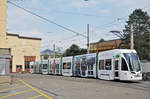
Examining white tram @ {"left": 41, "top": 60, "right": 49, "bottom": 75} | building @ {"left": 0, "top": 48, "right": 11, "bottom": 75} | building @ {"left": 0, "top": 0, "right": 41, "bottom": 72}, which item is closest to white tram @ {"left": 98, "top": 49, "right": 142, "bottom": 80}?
building @ {"left": 0, "top": 48, "right": 11, "bottom": 75}

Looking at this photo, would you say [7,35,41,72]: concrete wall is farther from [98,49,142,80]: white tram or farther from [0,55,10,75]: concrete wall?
[98,49,142,80]: white tram

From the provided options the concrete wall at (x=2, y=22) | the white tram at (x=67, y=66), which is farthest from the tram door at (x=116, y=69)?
the concrete wall at (x=2, y=22)

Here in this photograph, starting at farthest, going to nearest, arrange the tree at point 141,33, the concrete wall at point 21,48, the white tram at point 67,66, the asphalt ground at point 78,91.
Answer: the concrete wall at point 21,48, the tree at point 141,33, the white tram at point 67,66, the asphalt ground at point 78,91

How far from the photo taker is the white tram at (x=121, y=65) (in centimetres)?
2178

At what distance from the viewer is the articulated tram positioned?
22.0 metres

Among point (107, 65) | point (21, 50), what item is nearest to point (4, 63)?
point (107, 65)

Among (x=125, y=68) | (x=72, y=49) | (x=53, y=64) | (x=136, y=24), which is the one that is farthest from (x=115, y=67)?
(x=72, y=49)

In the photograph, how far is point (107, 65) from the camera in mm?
24672

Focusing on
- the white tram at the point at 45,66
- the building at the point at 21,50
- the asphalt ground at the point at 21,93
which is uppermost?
the building at the point at 21,50

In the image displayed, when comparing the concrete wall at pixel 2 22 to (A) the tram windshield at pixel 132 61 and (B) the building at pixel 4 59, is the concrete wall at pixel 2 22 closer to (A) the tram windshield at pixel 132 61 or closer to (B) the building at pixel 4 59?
(B) the building at pixel 4 59

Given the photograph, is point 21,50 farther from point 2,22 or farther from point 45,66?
point 2,22

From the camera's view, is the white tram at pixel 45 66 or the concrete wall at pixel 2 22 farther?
the white tram at pixel 45 66

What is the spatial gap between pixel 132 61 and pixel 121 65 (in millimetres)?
1048

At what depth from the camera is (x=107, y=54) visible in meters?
25.0
